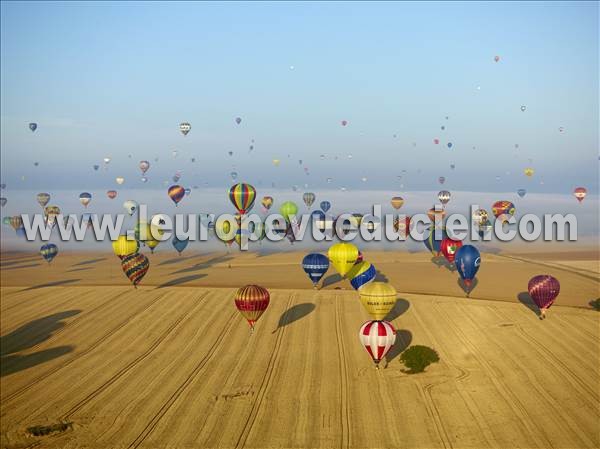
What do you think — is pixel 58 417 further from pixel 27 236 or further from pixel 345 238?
pixel 27 236

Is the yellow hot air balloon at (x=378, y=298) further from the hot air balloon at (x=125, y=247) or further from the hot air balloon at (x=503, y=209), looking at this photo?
the hot air balloon at (x=503, y=209)

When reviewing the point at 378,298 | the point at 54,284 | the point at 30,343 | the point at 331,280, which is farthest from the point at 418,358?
the point at 54,284

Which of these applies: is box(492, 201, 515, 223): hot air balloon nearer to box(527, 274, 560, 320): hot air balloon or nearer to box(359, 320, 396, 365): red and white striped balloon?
box(527, 274, 560, 320): hot air balloon

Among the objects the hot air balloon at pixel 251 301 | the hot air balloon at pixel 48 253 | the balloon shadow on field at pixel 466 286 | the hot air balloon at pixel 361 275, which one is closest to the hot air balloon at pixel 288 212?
the hot air balloon at pixel 48 253

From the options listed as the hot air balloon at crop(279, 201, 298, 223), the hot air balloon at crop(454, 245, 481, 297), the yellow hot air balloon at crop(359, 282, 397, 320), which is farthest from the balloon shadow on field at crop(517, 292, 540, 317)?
the hot air balloon at crop(279, 201, 298, 223)

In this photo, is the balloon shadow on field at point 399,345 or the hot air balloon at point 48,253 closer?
the balloon shadow on field at point 399,345

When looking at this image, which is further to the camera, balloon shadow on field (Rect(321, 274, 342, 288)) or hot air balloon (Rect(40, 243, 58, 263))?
hot air balloon (Rect(40, 243, 58, 263))
